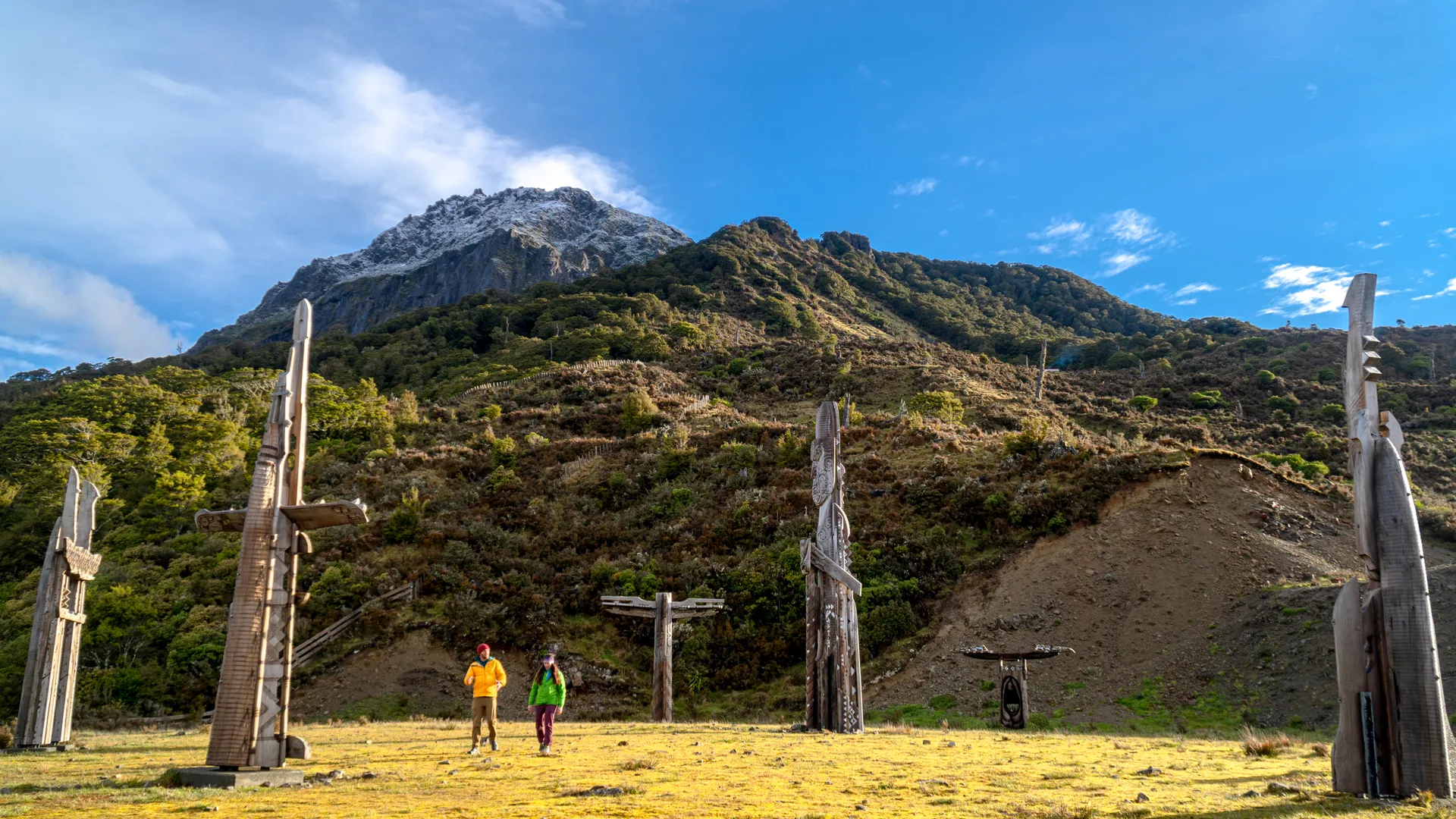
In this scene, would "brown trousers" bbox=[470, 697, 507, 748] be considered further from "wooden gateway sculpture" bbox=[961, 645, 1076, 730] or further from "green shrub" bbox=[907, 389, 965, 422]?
"green shrub" bbox=[907, 389, 965, 422]

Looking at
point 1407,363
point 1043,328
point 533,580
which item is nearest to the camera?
point 533,580

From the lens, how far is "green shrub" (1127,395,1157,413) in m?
47.5

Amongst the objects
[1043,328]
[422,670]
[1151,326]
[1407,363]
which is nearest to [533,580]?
[422,670]

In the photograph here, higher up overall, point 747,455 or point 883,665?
point 747,455

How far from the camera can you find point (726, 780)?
24.3 feet

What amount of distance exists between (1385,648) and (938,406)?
35.0m

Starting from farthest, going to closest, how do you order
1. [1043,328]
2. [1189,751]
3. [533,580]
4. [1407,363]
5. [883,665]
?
[1043,328]
[1407,363]
[533,580]
[883,665]
[1189,751]

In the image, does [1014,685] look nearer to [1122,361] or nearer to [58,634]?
[58,634]

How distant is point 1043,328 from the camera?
313 feet

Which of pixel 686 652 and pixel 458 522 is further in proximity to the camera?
pixel 458 522

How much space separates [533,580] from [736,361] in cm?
3290

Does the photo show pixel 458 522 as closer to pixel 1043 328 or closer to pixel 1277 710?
pixel 1277 710

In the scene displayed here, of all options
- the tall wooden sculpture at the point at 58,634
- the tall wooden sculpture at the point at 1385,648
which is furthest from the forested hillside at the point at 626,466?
the tall wooden sculpture at the point at 1385,648

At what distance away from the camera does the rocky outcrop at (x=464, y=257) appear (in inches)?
5054
